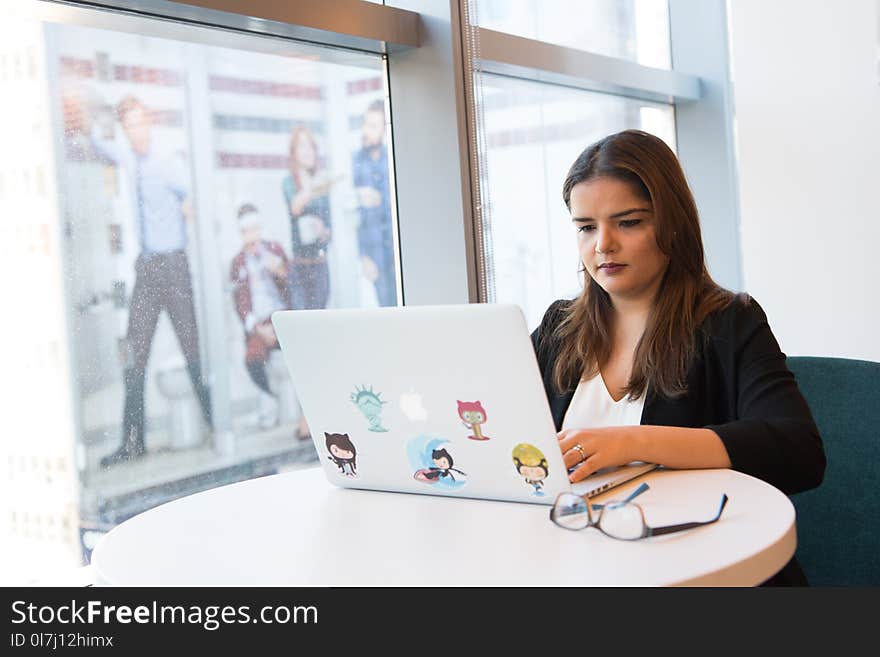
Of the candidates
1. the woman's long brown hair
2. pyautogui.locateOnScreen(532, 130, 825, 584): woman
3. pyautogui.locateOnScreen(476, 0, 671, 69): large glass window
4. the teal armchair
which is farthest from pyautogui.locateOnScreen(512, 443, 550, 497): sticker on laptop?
pyautogui.locateOnScreen(476, 0, 671, 69): large glass window

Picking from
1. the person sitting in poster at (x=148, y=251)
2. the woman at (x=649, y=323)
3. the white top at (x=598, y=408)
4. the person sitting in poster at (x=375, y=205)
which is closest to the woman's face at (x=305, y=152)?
the person sitting in poster at (x=375, y=205)

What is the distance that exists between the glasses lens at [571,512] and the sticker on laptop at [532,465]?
0.06 m

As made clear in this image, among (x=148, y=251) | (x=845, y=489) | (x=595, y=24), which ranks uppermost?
(x=595, y=24)

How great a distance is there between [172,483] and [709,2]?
2713 millimetres

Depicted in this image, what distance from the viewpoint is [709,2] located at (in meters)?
3.62

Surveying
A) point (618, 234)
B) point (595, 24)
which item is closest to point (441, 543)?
point (618, 234)

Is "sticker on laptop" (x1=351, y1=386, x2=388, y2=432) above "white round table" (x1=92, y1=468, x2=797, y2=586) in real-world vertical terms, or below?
above

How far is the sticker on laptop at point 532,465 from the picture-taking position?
1119mm

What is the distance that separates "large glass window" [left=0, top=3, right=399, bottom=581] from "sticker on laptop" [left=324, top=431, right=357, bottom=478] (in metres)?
0.70

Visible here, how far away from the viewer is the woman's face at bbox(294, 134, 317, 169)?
7.50 ft

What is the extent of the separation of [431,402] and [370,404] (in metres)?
0.10

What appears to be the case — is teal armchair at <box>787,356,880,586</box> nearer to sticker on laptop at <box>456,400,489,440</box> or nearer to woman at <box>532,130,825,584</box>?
woman at <box>532,130,825,584</box>

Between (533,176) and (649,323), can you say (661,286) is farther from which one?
(533,176)

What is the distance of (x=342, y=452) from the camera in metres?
1.30
